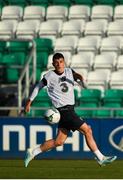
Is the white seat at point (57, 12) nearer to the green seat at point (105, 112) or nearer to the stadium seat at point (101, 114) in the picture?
the green seat at point (105, 112)

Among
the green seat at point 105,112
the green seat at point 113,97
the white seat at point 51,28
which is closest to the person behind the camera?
the green seat at point 105,112

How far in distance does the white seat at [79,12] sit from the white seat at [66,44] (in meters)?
1.14

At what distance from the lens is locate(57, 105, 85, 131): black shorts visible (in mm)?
12391

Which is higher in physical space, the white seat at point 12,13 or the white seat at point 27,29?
the white seat at point 12,13

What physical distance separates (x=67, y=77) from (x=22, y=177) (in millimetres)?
1813

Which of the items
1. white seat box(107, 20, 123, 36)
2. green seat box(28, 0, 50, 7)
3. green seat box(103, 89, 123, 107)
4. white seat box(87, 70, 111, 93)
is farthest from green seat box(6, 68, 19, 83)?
green seat box(28, 0, 50, 7)

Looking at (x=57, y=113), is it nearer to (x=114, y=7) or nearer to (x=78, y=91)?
(x=78, y=91)

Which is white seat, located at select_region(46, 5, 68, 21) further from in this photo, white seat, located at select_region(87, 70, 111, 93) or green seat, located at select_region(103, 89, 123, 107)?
green seat, located at select_region(103, 89, 123, 107)

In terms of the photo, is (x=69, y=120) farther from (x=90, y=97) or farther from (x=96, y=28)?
(x=96, y=28)

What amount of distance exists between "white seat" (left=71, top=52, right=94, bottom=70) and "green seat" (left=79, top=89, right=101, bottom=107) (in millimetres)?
1520

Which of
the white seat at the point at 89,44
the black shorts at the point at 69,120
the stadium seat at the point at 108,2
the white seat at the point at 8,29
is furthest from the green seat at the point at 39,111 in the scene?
the stadium seat at the point at 108,2

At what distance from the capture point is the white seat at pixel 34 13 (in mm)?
21766

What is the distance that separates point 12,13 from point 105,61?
3710 mm

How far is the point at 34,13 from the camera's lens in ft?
71.7
